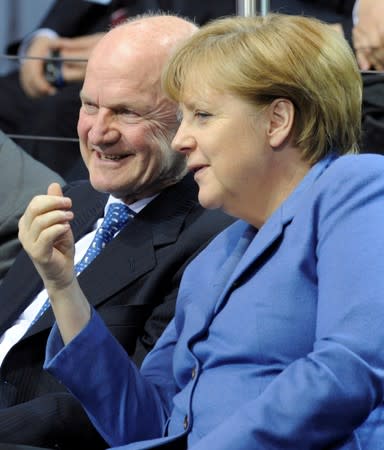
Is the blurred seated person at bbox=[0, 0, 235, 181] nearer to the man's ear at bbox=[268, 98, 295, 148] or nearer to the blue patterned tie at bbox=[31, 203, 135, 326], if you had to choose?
the blue patterned tie at bbox=[31, 203, 135, 326]

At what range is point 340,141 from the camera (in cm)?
195

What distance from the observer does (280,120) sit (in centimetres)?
192

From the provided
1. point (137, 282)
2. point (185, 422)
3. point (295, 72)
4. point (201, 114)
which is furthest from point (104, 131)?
point (185, 422)

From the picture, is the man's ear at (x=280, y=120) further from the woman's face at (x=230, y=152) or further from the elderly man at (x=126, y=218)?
the elderly man at (x=126, y=218)

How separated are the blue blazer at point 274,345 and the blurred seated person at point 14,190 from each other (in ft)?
→ 3.29

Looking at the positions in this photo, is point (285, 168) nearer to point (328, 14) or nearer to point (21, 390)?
point (21, 390)

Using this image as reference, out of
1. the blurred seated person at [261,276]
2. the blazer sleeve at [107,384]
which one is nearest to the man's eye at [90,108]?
the blurred seated person at [261,276]

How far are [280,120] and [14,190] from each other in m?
1.32

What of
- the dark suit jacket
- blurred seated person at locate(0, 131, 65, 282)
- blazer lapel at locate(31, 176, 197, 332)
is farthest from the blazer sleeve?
blurred seated person at locate(0, 131, 65, 282)

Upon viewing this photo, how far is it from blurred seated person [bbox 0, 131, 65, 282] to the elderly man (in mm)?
248

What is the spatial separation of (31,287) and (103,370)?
692mm

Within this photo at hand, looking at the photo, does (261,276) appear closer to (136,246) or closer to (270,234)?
(270,234)

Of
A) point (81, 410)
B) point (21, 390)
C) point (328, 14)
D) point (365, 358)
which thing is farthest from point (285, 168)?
point (328, 14)

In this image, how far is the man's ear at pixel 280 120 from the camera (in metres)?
1.91
